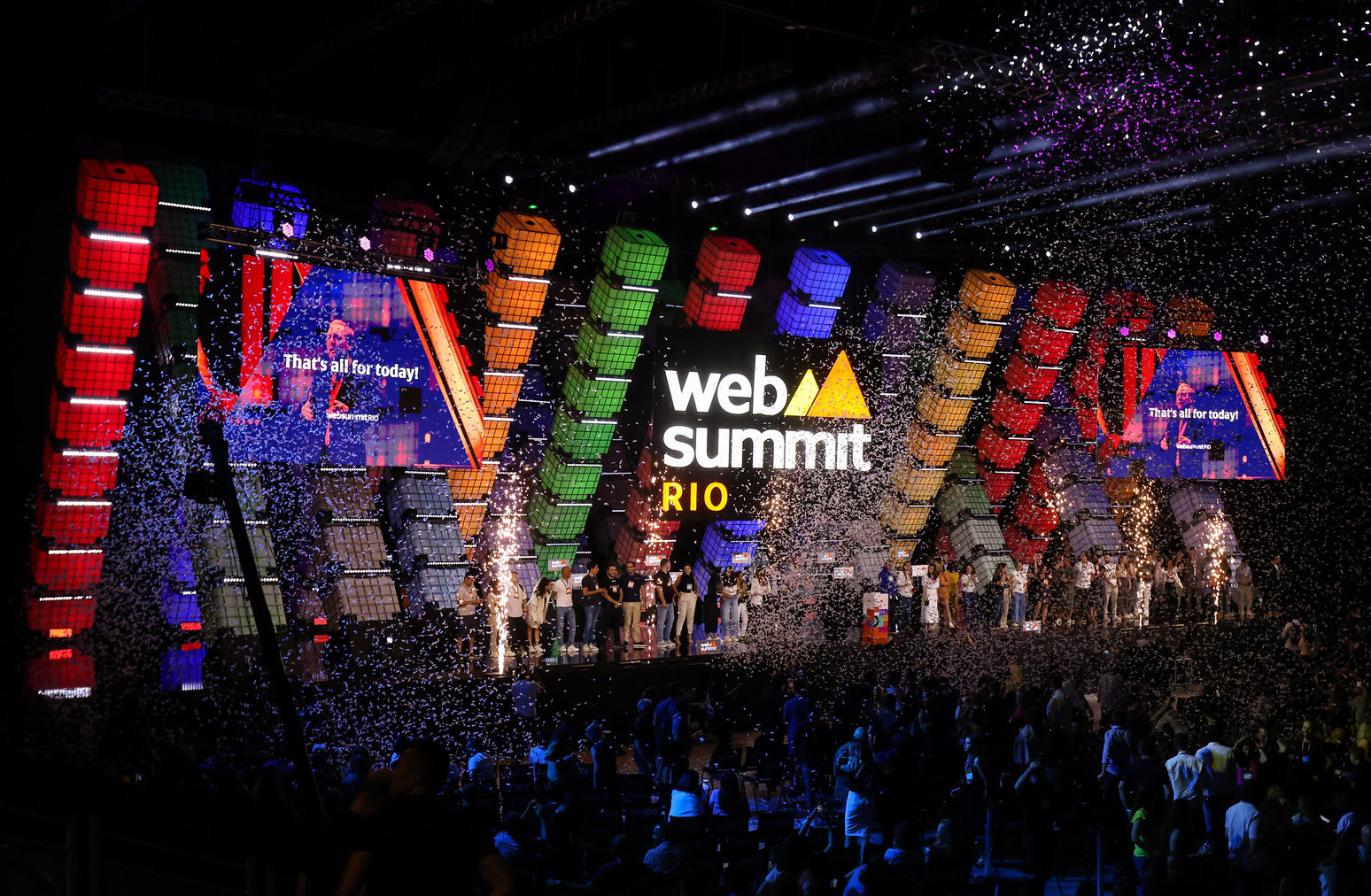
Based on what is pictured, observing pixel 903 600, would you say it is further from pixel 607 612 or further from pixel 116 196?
pixel 116 196

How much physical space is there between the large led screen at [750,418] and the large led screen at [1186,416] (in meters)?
5.56

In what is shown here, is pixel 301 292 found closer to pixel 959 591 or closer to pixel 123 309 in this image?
pixel 123 309

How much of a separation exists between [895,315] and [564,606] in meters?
8.45

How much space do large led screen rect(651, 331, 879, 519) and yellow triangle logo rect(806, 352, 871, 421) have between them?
2cm

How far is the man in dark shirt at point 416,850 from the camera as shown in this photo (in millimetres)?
3320

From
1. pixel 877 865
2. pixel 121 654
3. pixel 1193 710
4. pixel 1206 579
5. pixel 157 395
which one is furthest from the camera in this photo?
pixel 1206 579

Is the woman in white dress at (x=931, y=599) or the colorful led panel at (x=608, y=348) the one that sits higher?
the colorful led panel at (x=608, y=348)

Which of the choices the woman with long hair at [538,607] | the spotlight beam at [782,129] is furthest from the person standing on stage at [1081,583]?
the woman with long hair at [538,607]

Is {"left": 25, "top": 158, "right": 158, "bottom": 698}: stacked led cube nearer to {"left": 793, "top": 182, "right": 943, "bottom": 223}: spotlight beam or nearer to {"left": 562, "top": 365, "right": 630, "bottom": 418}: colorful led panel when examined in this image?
{"left": 562, "top": 365, "right": 630, "bottom": 418}: colorful led panel

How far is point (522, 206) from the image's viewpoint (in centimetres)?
1869

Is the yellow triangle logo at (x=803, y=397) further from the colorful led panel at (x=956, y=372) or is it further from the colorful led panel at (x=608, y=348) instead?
the colorful led panel at (x=956, y=372)

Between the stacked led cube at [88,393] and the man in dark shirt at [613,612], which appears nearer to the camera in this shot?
the stacked led cube at [88,393]

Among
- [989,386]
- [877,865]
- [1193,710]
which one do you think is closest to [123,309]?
[877,865]

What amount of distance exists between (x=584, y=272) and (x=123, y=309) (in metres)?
7.41
